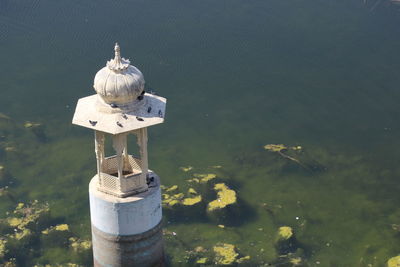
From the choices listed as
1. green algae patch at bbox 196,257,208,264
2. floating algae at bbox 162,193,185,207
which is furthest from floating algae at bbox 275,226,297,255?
floating algae at bbox 162,193,185,207

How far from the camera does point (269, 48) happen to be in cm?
4547

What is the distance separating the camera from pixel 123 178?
13.3m

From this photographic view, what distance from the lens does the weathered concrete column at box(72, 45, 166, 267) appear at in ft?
41.6

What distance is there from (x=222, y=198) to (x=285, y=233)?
3562mm

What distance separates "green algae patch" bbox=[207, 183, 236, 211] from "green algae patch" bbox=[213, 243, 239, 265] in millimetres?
2337

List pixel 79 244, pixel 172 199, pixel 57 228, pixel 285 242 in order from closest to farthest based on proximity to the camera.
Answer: pixel 79 244
pixel 285 242
pixel 57 228
pixel 172 199

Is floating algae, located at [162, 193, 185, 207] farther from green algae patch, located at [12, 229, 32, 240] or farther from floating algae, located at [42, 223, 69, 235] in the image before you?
green algae patch, located at [12, 229, 32, 240]

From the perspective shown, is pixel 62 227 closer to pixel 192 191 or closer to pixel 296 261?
pixel 192 191

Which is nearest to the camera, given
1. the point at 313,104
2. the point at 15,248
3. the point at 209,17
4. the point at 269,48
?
the point at 15,248

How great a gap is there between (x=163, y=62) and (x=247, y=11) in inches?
426

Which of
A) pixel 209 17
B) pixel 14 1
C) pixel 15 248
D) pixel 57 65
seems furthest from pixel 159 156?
pixel 14 1

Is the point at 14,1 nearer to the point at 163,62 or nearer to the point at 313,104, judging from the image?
the point at 163,62

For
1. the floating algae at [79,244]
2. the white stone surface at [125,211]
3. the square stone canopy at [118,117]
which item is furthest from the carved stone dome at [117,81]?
the floating algae at [79,244]

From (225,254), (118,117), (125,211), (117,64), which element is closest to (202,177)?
(225,254)
